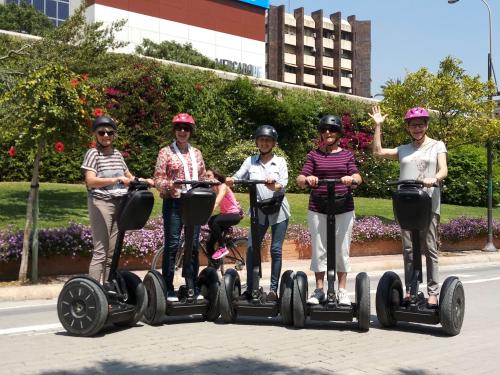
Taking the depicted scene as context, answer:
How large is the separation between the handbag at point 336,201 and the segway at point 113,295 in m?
1.64

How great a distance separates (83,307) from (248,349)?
5.19 ft

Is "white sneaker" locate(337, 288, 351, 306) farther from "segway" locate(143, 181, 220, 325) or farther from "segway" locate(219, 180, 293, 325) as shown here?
"segway" locate(143, 181, 220, 325)

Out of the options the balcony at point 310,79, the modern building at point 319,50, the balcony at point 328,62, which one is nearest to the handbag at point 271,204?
the modern building at point 319,50

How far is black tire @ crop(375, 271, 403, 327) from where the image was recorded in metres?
6.23

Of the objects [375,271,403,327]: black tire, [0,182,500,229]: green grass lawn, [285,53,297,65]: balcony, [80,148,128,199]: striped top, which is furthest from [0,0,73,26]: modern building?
[375,271,403,327]: black tire

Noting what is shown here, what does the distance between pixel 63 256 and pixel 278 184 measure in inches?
206

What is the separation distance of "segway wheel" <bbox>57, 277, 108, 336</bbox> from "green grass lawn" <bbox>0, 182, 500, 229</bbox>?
595cm

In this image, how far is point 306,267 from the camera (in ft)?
41.1

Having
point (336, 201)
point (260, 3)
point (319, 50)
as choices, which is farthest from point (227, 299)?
point (319, 50)

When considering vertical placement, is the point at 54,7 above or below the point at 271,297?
above

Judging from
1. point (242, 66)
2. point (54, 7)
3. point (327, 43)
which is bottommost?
point (242, 66)

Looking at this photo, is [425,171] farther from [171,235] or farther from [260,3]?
[260,3]

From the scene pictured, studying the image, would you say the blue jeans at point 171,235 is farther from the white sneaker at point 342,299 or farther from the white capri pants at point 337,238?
the white sneaker at point 342,299

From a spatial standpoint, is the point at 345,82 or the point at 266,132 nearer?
the point at 266,132
